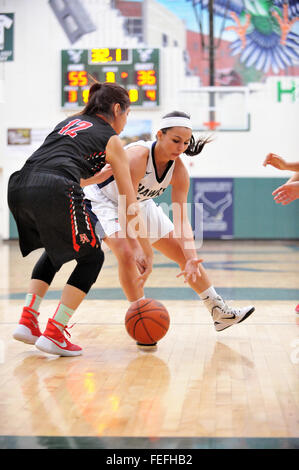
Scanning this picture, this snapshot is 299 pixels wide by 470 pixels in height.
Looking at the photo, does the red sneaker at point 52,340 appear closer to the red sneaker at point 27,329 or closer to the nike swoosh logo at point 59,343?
the nike swoosh logo at point 59,343

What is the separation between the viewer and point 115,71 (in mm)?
14141

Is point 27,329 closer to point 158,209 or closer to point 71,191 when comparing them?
point 71,191

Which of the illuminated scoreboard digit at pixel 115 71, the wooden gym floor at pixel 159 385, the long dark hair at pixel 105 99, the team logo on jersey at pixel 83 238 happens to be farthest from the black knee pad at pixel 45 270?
the illuminated scoreboard digit at pixel 115 71

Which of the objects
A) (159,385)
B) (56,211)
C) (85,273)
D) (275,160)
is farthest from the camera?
(275,160)

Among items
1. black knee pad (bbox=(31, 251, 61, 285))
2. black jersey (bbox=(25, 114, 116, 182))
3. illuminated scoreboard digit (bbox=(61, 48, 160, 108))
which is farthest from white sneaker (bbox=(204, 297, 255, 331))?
illuminated scoreboard digit (bbox=(61, 48, 160, 108))

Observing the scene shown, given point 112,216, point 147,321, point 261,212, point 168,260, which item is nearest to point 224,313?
point 147,321

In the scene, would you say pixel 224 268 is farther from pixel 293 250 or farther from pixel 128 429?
pixel 128 429

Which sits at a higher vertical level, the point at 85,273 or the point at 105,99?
the point at 105,99

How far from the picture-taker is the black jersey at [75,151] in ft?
9.85

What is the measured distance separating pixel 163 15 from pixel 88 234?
47.8ft

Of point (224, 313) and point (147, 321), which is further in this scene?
point (224, 313)

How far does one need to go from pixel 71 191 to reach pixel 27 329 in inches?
37.0
